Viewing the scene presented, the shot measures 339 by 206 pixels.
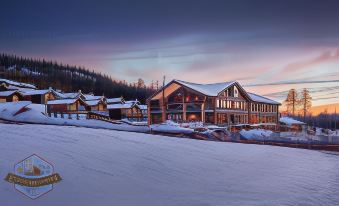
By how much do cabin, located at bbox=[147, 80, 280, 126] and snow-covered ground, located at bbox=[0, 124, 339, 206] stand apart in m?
23.6

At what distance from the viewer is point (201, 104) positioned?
45469 mm

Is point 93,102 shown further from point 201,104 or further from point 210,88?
point 201,104

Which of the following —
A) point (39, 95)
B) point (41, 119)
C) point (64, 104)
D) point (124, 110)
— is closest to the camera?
point (41, 119)

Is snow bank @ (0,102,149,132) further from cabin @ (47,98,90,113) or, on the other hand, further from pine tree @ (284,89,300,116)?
pine tree @ (284,89,300,116)

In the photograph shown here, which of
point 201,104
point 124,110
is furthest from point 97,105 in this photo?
point 201,104

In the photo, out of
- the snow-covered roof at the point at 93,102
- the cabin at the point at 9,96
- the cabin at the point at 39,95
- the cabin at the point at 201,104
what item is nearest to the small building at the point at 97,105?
the snow-covered roof at the point at 93,102

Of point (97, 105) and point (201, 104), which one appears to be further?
point (97, 105)

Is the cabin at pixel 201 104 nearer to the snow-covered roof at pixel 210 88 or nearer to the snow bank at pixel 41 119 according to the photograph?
the snow-covered roof at pixel 210 88

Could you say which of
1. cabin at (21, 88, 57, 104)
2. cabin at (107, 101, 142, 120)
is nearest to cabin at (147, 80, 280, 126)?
cabin at (107, 101, 142, 120)

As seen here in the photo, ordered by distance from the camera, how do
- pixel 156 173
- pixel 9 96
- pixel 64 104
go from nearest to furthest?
1. pixel 156 173
2. pixel 64 104
3. pixel 9 96

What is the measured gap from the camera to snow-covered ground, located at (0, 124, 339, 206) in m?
10.4

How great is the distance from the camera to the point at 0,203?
9.07m

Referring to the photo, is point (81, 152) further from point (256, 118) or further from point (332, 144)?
point (256, 118)

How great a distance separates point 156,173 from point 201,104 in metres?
32.4
